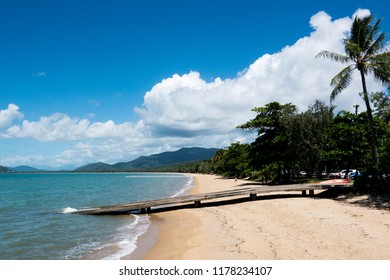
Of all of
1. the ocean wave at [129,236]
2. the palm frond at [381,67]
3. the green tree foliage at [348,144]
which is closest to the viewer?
the ocean wave at [129,236]

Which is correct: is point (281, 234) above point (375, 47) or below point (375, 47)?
below

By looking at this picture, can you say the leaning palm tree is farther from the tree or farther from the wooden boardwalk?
the tree

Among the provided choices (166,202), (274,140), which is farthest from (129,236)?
(274,140)

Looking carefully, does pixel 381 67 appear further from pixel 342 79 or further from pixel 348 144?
pixel 348 144

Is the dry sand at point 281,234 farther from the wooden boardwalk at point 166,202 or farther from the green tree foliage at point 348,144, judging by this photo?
the green tree foliage at point 348,144

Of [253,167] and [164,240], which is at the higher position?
[253,167]

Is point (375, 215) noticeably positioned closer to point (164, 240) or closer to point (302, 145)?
point (164, 240)

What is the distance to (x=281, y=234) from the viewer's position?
44.4 feet

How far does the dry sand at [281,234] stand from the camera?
427 inches

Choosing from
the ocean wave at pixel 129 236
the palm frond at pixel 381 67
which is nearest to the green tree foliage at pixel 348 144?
the palm frond at pixel 381 67

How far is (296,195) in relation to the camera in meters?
26.9
